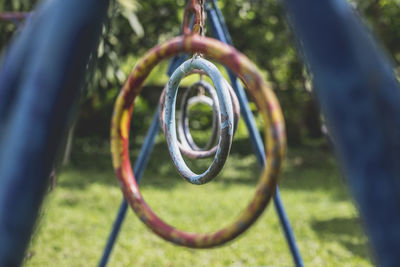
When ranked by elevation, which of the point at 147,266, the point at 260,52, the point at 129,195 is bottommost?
the point at 260,52

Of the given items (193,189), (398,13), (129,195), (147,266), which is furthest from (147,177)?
(129,195)

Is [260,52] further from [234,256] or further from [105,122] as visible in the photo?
[234,256]

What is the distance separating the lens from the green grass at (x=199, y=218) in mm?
3534

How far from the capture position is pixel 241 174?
6.64 m

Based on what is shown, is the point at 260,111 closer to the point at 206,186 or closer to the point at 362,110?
the point at 362,110

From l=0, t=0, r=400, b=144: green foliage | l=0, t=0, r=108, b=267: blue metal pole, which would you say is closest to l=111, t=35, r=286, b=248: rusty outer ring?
l=0, t=0, r=108, b=267: blue metal pole

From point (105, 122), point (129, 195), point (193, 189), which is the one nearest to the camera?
point (129, 195)

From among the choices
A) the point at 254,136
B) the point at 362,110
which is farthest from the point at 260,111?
the point at 254,136

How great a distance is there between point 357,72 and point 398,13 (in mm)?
6632

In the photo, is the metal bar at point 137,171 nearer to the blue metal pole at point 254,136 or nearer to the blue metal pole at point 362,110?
the blue metal pole at point 254,136

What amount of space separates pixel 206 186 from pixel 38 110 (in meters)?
5.31

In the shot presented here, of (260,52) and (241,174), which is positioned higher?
(260,52)

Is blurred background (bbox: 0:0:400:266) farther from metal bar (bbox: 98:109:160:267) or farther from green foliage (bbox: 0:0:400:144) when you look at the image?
metal bar (bbox: 98:109:160:267)

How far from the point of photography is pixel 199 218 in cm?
455
